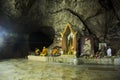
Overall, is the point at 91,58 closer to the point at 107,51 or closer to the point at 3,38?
the point at 107,51

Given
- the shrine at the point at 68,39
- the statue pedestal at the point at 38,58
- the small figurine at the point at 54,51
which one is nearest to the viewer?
the shrine at the point at 68,39

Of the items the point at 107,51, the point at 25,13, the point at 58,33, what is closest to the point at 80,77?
the point at 107,51

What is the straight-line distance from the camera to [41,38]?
1305 cm

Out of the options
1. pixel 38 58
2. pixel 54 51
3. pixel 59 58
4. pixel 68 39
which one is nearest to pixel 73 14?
pixel 68 39

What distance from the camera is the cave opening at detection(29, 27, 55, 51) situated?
1193cm

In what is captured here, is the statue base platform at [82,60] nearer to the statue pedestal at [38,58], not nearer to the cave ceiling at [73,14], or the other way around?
the statue pedestal at [38,58]

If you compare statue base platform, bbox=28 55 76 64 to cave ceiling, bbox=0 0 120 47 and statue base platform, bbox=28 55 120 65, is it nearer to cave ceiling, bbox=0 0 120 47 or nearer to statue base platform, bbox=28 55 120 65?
statue base platform, bbox=28 55 120 65

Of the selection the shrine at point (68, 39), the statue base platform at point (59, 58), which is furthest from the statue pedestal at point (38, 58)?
the shrine at point (68, 39)

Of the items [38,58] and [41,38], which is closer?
[38,58]

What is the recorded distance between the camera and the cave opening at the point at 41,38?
11.9 m

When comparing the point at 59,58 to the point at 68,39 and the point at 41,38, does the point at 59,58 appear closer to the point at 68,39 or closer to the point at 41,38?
the point at 68,39

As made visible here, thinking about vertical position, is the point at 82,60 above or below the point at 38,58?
below

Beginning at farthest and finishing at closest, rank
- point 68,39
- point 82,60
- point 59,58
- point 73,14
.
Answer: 1. point 73,14
2. point 68,39
3. point 59,58
4. point 82,60

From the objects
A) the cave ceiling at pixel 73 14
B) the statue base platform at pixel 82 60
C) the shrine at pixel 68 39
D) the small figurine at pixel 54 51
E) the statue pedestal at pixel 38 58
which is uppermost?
the cave ceiling at pixel 73 14
